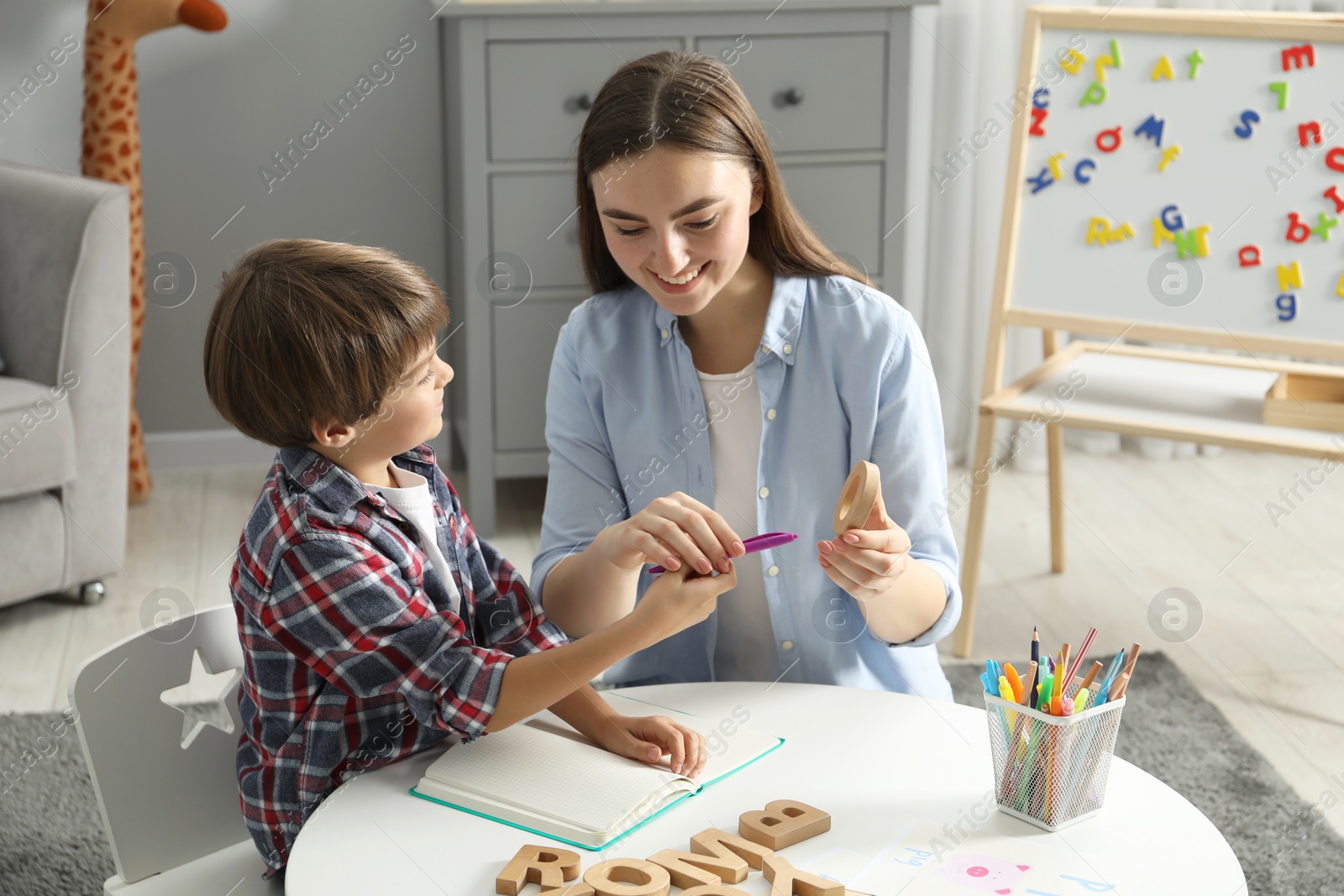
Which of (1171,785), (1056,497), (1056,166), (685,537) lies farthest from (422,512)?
(1056,497)

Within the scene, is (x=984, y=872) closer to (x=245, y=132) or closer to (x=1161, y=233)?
(x=1161, y=233)

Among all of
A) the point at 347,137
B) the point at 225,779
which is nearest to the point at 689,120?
the point at 225,779

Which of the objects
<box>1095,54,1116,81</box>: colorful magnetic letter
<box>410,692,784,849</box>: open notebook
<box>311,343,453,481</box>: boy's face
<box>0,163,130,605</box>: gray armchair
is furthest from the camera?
<box>0,163,130,605</box>: gray armchair

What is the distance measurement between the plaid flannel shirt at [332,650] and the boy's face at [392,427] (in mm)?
18

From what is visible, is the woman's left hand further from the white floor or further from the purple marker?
the white floor

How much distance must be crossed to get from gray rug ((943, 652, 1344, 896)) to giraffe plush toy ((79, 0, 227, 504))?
2.13 m

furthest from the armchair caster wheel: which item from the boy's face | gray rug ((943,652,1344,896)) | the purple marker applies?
the purple marker

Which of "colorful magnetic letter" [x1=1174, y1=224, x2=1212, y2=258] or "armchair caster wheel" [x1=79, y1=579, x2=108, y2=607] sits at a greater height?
"colorful magnetic letter" [x1=1174, y1=224, x2=1212, y2=258]

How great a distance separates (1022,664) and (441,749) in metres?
1.51

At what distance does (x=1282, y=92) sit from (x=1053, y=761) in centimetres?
173

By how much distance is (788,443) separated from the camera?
140 cm

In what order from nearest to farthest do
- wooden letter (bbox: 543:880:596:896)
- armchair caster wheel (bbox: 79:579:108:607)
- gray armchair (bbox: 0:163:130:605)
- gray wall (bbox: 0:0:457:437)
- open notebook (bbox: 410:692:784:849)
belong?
wooden letter (bbox: 543:880:596:896), open notebook (bbox: 410:692:784:849), gray armchair (bbox: 0:163:130:605), armchair caster wheel (bbox: 79:579:108:607), gray wall (bbox: 0:0:457:437)

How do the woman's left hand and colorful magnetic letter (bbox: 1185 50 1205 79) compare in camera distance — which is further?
colorful magnetic letter (bbox: 1185 50 1205 79)

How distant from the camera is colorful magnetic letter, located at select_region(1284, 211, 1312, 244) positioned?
2.29 meters
